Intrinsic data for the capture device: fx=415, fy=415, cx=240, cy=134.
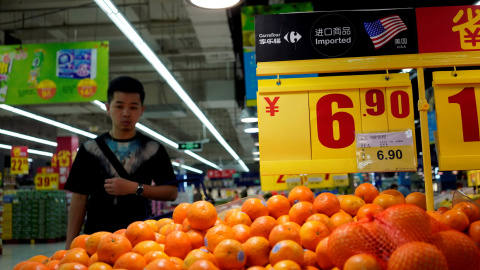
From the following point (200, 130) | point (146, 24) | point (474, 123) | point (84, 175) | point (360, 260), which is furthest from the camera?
point (200, 130)

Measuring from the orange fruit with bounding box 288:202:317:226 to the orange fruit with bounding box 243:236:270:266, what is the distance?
324 mm

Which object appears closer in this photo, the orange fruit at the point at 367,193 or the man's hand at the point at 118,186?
the orange fruit at the point at 367,193

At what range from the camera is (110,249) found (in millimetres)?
1611

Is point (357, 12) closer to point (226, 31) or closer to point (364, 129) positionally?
point (364, 129)

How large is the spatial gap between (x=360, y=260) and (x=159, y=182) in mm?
2064

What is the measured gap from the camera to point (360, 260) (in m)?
1.24

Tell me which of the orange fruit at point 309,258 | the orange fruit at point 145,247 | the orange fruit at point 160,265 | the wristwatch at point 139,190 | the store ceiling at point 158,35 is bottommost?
the orange fruit at point 309,258

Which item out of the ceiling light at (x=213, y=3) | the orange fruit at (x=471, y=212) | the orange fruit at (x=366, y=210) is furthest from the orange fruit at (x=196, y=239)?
the ceiling light at (x=213, y=3)

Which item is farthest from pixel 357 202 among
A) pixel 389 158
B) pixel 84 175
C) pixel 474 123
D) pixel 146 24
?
pixel 146 24

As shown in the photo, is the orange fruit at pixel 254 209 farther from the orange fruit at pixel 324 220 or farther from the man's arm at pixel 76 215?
the man's arm at pixel 76 215

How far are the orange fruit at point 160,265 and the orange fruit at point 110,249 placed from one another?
24cm

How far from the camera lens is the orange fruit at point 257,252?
157 centimetres

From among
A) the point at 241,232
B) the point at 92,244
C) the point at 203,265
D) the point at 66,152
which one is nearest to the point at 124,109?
the point at 92,244

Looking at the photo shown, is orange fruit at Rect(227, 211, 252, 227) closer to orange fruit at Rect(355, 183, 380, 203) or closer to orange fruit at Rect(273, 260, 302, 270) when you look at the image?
orange fruit at Rect(273, 260, 302, 270)
